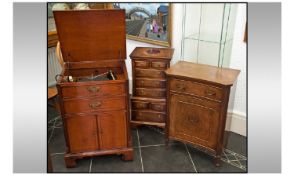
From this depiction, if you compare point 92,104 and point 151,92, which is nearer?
point 92,104

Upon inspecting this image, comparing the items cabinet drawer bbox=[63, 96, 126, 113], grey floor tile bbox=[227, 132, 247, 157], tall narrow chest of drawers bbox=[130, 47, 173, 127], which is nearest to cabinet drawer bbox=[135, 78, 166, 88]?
tall narrow chest of drawers bbox=[130, 47, 173, 127]

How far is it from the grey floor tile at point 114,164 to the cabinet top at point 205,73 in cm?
84

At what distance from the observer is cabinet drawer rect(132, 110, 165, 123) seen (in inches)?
99.0

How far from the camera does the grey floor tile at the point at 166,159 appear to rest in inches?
84.6

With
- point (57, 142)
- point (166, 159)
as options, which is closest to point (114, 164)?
point (166, 159)

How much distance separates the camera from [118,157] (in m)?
2.28

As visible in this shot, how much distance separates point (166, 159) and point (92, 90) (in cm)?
93

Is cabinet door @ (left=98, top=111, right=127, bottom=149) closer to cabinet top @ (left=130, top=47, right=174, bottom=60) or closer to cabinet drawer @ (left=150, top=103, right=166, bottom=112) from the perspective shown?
cabinet drawer @ (left=150, top=103, right=166, bottom=112)


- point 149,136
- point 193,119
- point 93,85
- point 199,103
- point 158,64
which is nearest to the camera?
point 93,85

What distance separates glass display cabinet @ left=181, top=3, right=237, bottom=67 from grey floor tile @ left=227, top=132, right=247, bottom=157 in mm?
752

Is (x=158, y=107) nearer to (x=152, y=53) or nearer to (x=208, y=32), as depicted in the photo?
(x=152, y=53)

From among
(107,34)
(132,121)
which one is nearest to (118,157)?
(132,121)

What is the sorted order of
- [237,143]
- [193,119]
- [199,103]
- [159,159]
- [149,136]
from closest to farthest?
1. [199,103]
2. [193,119]
3. [159,159]
4. [237,143]
5. [149,136]

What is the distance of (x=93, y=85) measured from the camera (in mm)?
1896
